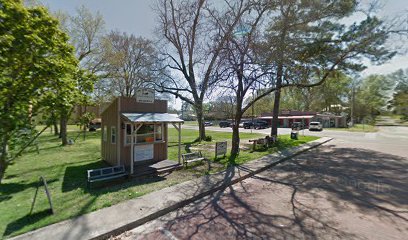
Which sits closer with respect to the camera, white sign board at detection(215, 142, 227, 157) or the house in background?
white sign board at detection(215, 142, 227, 157)

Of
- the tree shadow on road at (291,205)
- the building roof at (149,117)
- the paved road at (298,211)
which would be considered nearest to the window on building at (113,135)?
the building roof at (149,117)

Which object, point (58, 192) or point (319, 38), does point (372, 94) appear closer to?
point (319, 38)

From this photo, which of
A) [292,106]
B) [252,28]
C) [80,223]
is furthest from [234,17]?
[292,106]

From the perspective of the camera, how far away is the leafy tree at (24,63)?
3.75m

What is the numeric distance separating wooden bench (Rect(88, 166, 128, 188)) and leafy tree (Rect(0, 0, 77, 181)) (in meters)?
2.97

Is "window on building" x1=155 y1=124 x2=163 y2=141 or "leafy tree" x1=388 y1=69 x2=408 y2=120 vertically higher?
"leafy tree" x1=388 y1=69 x2=408 y2=120

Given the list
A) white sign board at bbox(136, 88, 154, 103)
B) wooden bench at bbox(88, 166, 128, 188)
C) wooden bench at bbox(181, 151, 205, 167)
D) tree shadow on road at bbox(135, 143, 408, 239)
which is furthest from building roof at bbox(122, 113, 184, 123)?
tree shadow on road at bbox(135, 143, 408, 239)

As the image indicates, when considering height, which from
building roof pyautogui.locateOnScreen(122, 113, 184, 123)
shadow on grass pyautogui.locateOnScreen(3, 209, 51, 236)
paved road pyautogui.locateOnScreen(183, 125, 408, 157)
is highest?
building roof pyautogui.locateOnScreen(122, 113, 184, 123)

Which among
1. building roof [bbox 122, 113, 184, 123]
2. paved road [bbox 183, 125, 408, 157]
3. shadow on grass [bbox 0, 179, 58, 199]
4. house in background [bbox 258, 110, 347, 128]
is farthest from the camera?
house in background [bbox 258, 110, 347, 128]

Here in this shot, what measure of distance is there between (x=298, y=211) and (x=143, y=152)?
6.88m

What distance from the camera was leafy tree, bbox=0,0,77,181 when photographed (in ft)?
12.3

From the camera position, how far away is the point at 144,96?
9.95 m

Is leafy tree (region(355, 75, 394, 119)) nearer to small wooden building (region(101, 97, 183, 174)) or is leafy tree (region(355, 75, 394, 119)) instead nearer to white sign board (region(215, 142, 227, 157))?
white sign board (region(215, 142, 227, 157))

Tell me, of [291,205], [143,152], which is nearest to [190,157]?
[143,152]
